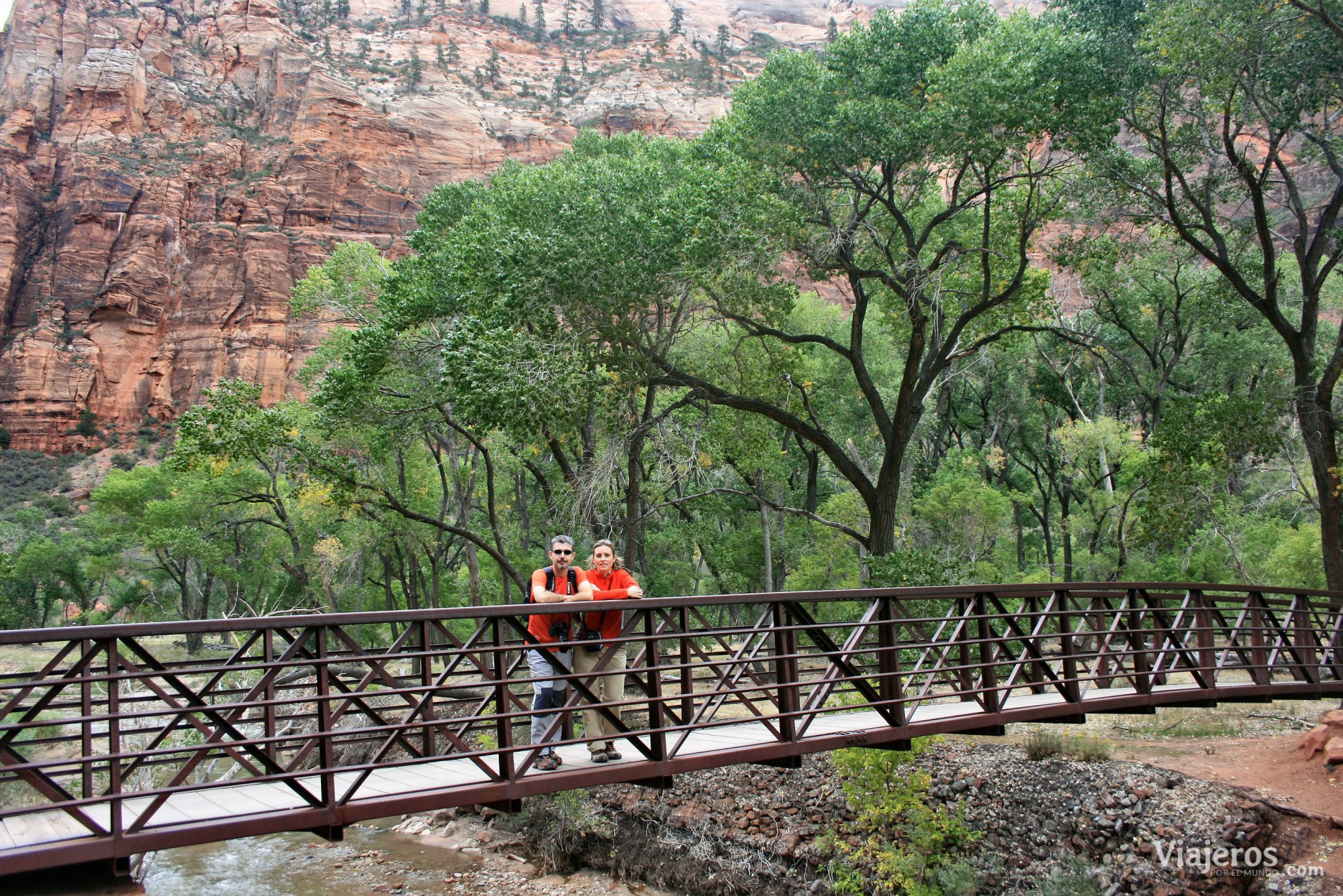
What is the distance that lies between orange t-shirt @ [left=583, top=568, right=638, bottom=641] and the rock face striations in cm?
5955

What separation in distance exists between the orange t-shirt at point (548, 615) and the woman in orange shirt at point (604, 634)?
95mm

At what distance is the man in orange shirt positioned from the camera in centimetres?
612

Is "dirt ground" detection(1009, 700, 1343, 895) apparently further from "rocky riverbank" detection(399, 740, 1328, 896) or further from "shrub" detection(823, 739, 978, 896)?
"shrub" detection(823, 739, 978, 896)

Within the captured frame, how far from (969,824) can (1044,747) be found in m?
1.68

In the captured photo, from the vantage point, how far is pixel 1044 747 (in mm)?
12719

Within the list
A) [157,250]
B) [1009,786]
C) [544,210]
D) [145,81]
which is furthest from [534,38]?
[1009,786]

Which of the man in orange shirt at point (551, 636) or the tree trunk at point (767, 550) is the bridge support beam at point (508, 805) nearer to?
the man in orange shirt at point (551, 636)

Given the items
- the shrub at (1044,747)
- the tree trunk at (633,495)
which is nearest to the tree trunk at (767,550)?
the tree trunk at (633,495)

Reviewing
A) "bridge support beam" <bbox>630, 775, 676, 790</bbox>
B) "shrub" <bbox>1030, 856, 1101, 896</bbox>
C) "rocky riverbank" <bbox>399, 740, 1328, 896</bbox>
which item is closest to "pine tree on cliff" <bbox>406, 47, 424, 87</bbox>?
"rocky riverbank" <bbox>399, 740, 1328, 896</bbox>

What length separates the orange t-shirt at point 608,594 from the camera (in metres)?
6.48

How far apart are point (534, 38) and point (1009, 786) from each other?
11422 centimetres

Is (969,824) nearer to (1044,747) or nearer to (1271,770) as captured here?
(1044,747)

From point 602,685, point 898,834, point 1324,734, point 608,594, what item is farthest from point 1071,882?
point 608,594

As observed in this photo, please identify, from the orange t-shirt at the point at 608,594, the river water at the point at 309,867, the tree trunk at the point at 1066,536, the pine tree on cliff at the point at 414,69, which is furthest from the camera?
the pine tree on cliff at the point at 414,69
